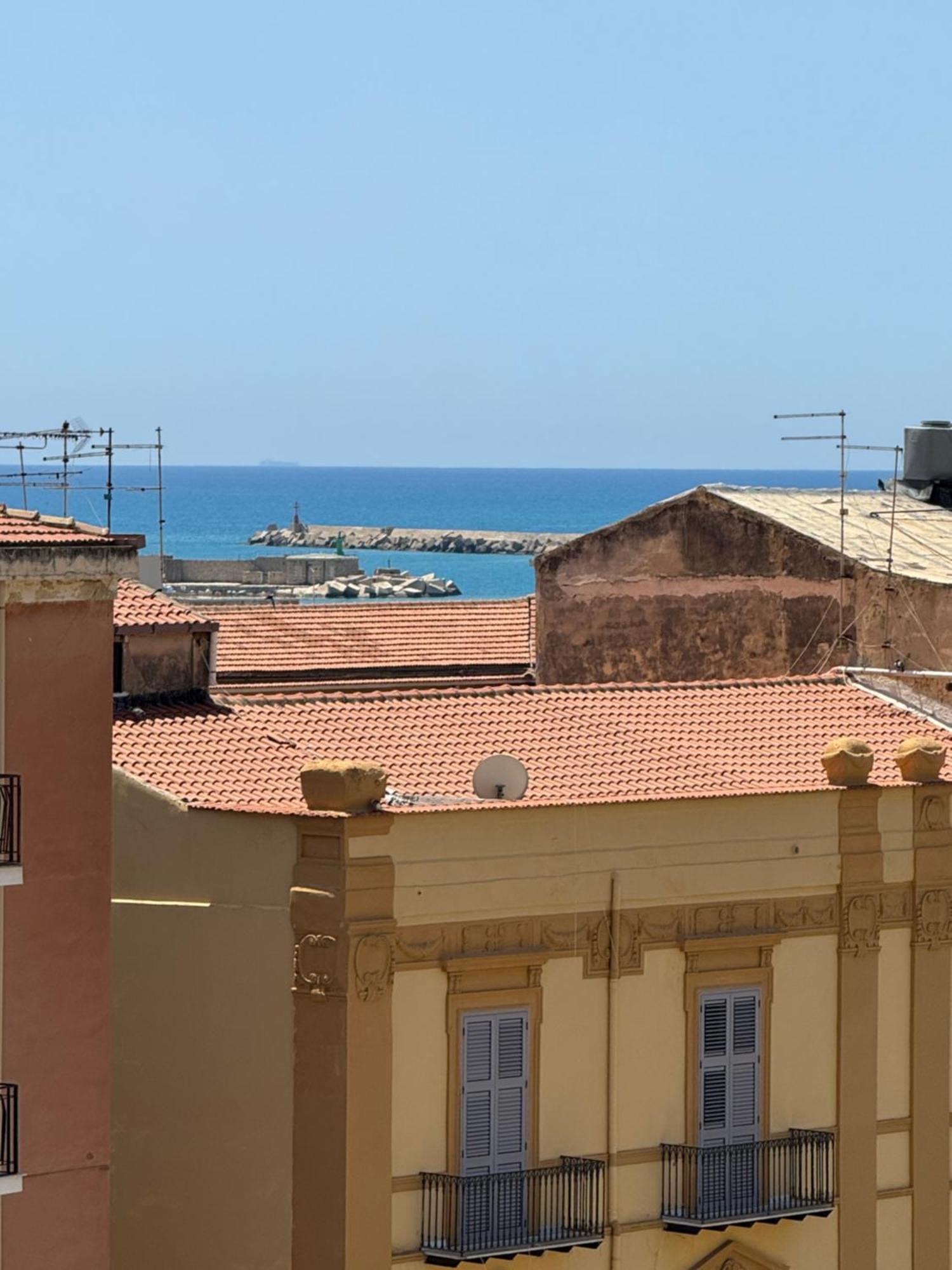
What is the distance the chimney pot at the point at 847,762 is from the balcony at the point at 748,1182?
3.24 metres

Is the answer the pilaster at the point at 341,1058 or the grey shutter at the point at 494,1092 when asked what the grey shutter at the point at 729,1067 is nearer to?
the grey shutter at the point at 494,1092

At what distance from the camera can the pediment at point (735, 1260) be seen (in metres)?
23.7

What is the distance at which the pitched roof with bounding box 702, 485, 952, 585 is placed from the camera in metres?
32.2

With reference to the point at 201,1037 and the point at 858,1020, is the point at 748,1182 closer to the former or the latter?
the point at 858,1020

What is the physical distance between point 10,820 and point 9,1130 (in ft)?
7.43

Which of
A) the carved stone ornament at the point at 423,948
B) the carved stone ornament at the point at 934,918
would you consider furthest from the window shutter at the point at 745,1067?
the carved stone ornament at the point at 423,948

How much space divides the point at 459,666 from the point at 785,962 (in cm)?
1671

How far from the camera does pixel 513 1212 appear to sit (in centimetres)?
2270

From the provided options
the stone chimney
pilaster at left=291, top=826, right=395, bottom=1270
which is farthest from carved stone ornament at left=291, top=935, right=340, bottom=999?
the stone chimney

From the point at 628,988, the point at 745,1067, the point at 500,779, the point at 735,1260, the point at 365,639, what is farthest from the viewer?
the point at 365,639

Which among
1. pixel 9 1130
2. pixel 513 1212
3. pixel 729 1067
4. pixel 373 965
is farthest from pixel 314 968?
pixel 729 1067

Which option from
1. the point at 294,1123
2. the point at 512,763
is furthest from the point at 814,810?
the point at 294,1123

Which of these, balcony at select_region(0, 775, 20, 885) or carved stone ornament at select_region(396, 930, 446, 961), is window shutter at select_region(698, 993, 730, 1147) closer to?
carved stone ornament at select_region(396, 930, 446, 961)

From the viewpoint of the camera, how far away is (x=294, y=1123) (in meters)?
22.0
